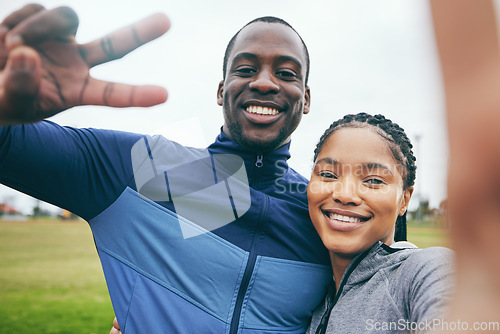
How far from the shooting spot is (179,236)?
1.89 m

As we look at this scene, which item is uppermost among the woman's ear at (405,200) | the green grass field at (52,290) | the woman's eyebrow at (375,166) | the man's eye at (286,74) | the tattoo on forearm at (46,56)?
the man's eye at (286,74)

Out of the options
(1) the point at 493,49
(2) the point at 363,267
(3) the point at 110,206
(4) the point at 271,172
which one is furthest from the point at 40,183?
(1) the point at 493,49

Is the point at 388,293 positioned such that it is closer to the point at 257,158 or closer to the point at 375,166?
the point at 375,166

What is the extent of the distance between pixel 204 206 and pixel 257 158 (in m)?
0.43

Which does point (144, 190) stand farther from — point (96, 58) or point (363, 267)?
point (363, 267)

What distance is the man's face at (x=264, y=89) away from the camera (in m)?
2.12

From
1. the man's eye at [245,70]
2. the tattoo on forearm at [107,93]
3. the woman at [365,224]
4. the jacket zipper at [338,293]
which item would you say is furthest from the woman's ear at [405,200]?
the tattoo on forearm at [107,93]

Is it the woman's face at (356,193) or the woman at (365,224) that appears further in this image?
the woman's face at (356,193)

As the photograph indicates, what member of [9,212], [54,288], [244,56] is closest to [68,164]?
[244,56]

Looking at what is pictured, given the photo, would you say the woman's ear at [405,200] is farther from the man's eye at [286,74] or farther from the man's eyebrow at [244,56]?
the man's eyebrow at [244,56]

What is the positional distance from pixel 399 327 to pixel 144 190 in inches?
51.7

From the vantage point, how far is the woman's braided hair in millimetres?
1908

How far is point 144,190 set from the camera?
191cm

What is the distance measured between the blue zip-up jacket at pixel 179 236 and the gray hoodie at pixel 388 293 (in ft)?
0.82
